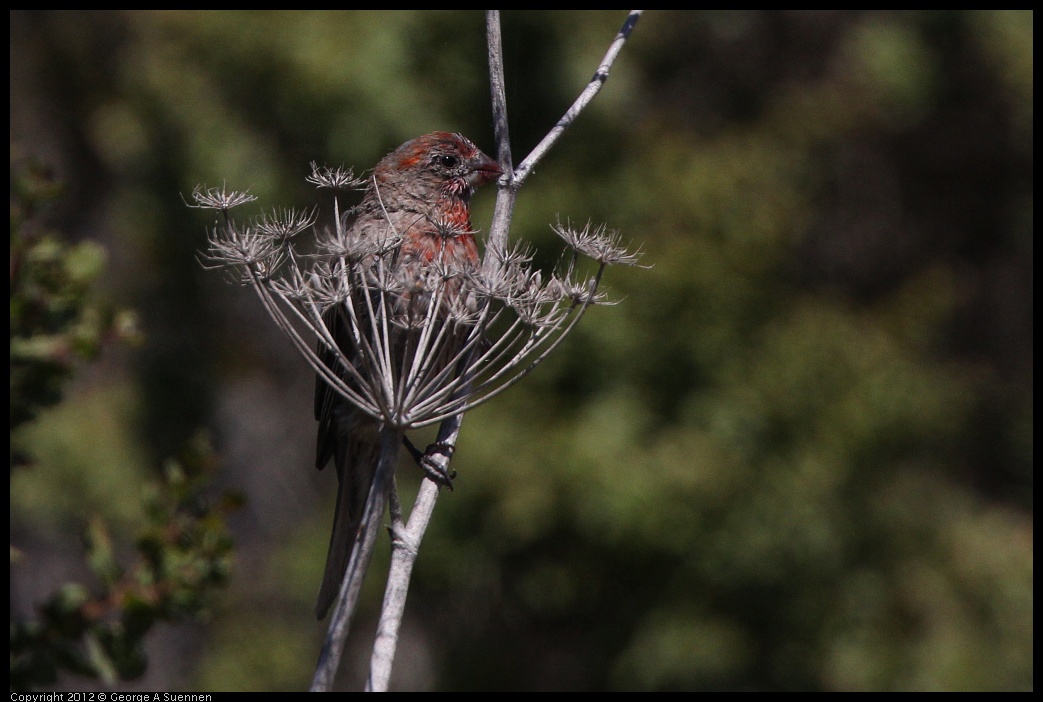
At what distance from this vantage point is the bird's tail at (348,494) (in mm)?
3799

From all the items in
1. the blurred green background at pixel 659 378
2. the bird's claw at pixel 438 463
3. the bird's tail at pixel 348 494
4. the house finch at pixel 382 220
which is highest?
the blurred green background at pixel 659 378

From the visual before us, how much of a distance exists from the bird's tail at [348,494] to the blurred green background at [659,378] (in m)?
2.29

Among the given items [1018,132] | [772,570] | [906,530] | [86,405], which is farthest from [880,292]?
[86,405]

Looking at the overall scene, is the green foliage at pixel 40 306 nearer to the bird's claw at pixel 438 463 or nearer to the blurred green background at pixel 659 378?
the bird's claw at pixel 438 463

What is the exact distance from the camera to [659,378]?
7.17 metres

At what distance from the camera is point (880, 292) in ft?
30.4

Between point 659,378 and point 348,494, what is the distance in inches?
138

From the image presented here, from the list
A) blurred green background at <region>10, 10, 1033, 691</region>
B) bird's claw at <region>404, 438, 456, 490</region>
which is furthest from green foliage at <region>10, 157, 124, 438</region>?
blurred green background at <region>10, 10, 1033, 691</region>

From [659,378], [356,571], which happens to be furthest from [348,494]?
[659,378]

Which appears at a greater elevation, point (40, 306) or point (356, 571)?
point (40, 306)

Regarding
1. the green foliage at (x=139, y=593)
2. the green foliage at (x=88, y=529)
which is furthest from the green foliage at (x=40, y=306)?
the green foliage at (x=139, y=593)

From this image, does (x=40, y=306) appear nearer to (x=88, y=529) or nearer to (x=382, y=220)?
(x=88, y=529)

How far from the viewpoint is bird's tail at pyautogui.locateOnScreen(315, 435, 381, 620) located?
3.80m

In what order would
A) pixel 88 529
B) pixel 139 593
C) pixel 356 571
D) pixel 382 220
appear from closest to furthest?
1. pixel 356 571
2. pixel 139 593
3. pixel 88 529
4. pixel 382 220
